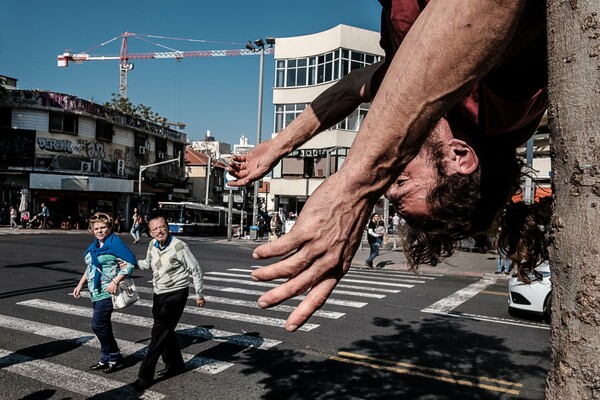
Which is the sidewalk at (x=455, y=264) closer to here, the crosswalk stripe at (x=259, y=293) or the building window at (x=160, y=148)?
the crosswalk stripe at (x=259, y=293)

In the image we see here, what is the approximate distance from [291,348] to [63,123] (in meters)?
33.6

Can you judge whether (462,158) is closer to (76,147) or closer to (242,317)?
(242,317)

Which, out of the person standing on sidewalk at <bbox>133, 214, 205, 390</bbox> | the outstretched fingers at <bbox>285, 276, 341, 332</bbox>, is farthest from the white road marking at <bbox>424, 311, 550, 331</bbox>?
the outstretched fingers at <bbox>285, 276, 341, 332</bbox>

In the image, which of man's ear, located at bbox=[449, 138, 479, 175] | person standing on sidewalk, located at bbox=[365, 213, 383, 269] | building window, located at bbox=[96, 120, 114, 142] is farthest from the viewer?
building window, located at bbox=[96, 120, 114, 142]

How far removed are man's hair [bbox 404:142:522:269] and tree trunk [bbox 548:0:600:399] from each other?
68cm

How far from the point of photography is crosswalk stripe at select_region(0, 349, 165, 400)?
204 inches

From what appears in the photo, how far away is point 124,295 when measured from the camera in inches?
Result: 241

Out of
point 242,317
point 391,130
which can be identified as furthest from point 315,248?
point 242,317

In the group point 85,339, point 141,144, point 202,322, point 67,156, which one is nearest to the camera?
point 85,339

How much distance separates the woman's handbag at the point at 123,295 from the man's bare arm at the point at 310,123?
452 cm

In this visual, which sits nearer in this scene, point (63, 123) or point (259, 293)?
point (259, 293)

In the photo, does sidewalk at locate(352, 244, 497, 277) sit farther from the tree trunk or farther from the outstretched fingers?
the tree trunk

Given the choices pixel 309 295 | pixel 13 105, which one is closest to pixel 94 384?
pixel 309 295

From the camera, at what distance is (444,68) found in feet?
2.96
